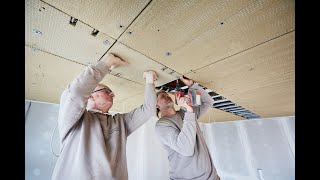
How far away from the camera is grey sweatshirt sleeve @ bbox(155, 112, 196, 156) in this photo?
1.30 meters

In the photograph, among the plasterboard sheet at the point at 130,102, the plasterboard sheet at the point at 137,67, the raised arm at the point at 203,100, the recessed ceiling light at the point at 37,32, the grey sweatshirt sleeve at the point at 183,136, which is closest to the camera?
the recessed ceiling light at the point at 37,32

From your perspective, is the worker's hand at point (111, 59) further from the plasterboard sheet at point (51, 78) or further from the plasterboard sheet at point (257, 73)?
the plasterboard sheet at point (257, 73)

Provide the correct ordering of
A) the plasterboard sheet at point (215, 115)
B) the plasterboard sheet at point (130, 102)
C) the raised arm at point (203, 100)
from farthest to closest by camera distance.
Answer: the plasterboard sheet at point (215, 115) < the plasterboard sheet at point (130, 102) < the raised arm at point (203, 100)

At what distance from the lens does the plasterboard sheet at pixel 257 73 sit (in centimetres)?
111

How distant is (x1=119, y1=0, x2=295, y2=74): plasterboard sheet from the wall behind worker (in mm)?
1864

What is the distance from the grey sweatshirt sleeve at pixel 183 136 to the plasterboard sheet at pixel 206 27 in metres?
0.51

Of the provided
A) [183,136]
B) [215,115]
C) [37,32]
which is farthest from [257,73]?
[215,115]

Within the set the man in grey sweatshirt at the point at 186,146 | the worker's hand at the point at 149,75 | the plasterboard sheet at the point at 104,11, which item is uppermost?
the plasterboard sheet at the point at 104,11

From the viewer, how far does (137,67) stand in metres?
1.30

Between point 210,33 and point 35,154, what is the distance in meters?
2.30

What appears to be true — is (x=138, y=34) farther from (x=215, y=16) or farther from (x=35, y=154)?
(x=35, y=154)

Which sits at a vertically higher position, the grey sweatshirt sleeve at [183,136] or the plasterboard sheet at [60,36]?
the plasterboard sheet at [60,36]

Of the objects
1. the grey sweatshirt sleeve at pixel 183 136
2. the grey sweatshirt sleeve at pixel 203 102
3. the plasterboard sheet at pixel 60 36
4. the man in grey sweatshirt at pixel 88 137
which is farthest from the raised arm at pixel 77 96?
the grey sweatshirt sleeve at pixel 203 102

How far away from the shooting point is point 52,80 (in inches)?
58.2
